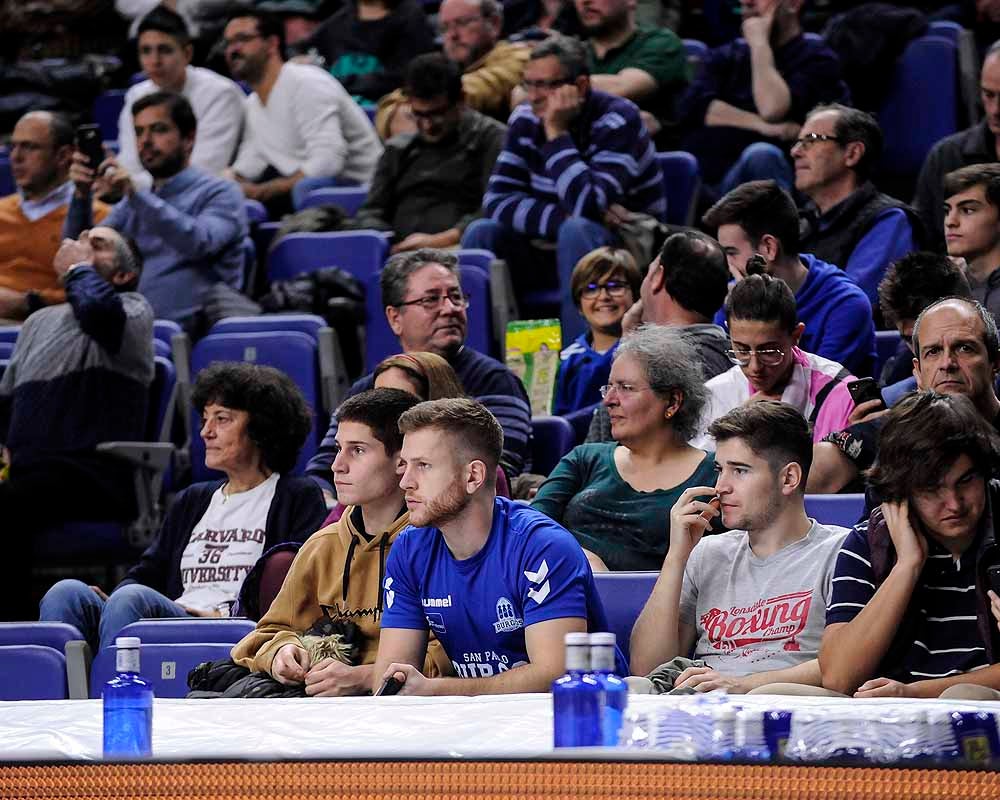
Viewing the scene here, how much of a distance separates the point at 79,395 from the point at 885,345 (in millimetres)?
2271

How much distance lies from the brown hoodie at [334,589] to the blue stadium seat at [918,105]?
3232mm

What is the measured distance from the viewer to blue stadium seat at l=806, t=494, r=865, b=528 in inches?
132

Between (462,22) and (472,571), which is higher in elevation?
(462,22)

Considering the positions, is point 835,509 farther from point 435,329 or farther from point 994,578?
point 435,329

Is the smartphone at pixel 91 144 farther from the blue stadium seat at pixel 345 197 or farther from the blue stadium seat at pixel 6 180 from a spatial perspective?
the blue stadium seat at pixel 6 180

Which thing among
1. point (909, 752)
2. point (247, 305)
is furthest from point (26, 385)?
point (909, 752)

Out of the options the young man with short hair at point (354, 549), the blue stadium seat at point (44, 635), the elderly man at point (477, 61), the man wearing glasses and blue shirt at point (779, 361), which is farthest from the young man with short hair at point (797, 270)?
the elderly man at point (477, 61)

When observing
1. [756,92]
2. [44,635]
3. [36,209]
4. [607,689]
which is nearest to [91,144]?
[36,209]

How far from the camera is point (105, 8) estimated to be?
7695 millimetres

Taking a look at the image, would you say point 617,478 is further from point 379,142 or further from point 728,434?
point 379,142

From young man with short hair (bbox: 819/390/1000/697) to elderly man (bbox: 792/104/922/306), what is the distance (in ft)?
6.79

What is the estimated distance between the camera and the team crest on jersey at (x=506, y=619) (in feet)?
9.47

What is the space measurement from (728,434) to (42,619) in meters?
1.68

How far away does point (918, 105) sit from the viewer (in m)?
5.91
